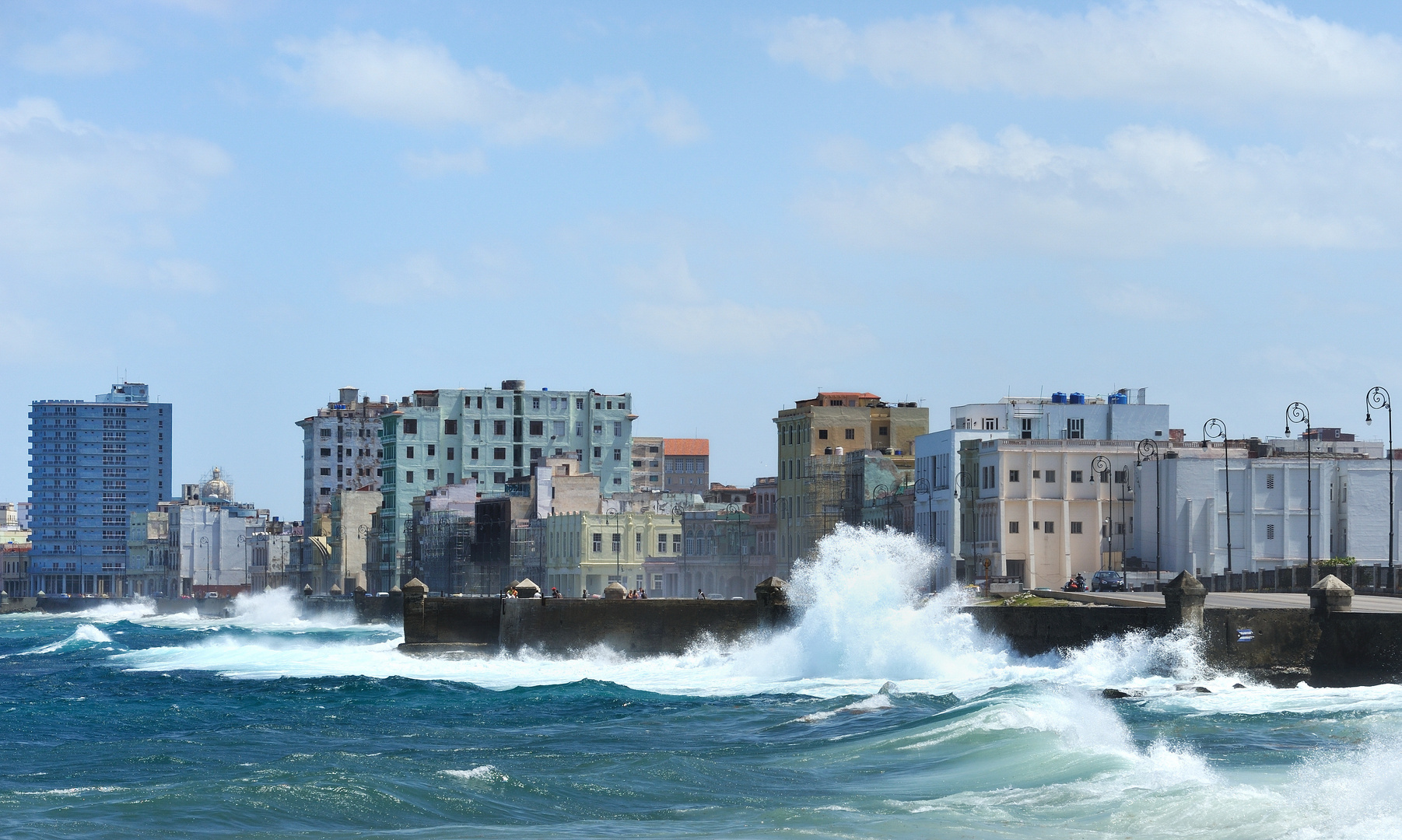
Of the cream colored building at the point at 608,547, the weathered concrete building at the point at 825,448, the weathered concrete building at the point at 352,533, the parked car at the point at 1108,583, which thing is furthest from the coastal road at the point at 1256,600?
the weathered concrete building at the point at 352,533

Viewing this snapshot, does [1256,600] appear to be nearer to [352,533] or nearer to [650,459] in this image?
[352,533]

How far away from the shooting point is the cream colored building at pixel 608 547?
116062 millimetres

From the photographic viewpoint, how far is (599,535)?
117m

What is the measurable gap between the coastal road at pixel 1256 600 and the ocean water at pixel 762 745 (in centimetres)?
454

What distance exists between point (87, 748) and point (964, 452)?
5885 centimetres

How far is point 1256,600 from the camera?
48.9m

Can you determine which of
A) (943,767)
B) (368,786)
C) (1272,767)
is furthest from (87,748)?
(1272,767)

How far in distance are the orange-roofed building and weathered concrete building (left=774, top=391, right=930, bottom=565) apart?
232 feet

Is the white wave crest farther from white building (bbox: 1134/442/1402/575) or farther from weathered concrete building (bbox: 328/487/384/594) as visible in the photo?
white building (bbox: 1134/442/1402/575)

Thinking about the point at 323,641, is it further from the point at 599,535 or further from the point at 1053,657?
the point at 1053,657

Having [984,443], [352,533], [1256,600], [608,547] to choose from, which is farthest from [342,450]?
[1256,600]

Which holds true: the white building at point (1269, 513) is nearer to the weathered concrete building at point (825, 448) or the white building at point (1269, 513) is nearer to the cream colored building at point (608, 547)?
the weathered concrete building at point (825, 448)

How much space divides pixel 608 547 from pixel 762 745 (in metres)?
85.9

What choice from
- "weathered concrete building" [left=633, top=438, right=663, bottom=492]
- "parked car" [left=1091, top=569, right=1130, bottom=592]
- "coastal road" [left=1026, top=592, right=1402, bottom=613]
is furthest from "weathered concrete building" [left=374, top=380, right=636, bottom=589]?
"coastal road" [left=1026, top=592, right=1402, bottom=613]
